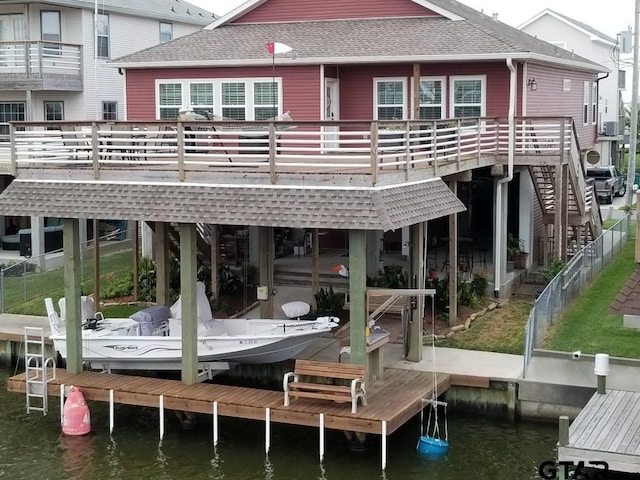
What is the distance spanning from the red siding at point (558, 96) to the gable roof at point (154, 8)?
14.7 m

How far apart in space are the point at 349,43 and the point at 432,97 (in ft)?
8.00

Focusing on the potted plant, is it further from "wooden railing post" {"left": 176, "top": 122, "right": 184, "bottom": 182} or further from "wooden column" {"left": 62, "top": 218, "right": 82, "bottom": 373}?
"wooden column" {"left": 62, "top": 218, "right": 82, "bottom": 373}

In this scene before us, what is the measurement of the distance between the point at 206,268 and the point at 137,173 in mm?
8305

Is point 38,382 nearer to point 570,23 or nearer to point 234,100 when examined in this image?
point 234,100

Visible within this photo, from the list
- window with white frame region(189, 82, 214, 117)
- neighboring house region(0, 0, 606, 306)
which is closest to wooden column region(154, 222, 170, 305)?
neighboring house region(0, 0, 606, 306)

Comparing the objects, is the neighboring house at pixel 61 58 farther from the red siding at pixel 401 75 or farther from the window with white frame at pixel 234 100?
the red siding at pixel 401 75

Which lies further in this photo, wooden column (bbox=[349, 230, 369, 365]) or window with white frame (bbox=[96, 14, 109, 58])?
window with white frame (bbox=[96, 14, 109, 58])

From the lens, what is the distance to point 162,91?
26500 millimetres

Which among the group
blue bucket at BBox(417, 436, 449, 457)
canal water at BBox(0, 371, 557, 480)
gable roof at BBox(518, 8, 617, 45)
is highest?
gable roof at BBox(518, 8, 617, 45)

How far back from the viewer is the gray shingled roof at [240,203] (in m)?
15.6

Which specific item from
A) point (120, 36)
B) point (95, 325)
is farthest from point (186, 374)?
point (120, 36)

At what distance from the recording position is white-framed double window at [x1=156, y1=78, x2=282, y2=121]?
25.4 m

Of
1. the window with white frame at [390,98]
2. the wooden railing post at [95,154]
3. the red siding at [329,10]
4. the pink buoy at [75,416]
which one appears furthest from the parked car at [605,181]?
the pink buoy at [75,416]

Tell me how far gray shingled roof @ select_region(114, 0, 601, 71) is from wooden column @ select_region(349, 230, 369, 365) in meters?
9.03
